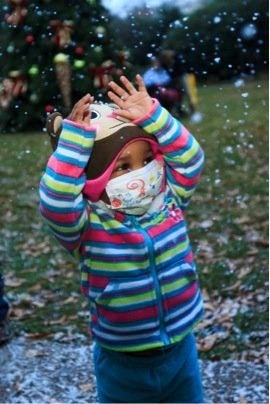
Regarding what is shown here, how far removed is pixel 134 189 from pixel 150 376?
52 centimetres

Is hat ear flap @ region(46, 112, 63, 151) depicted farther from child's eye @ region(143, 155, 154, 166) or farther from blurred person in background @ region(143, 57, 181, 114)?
blurred person in background @ region(143, 57, 181, 114)

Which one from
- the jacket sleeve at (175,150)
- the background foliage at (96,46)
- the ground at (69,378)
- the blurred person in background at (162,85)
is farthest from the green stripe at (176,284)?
the blurred person in background at (162,85)

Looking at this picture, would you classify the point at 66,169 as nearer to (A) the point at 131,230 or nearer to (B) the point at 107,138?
(B) the point at 107,138

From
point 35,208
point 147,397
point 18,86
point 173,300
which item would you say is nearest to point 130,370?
point 147,397

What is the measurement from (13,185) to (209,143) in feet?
7.22

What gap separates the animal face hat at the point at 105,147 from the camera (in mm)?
1966

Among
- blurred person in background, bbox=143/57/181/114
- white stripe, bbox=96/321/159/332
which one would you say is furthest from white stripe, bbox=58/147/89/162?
blurred person in background, bbox=143/57/181/114

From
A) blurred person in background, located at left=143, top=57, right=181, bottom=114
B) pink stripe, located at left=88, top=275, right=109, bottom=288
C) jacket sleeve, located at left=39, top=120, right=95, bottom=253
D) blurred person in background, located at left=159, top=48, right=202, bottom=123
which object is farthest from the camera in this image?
blurred person in background, located at left=159, top=48, right=202, bottom=123

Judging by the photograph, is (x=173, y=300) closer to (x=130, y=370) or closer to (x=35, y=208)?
(x=130, y=370)

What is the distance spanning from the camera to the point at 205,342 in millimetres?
3455

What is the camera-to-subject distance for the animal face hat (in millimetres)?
1966

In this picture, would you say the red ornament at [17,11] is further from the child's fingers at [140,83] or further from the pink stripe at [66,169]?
the pink stripe at [66,169]

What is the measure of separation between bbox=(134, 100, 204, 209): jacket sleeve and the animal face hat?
0.05 m

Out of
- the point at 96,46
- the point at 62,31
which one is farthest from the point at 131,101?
the point at 96,46
